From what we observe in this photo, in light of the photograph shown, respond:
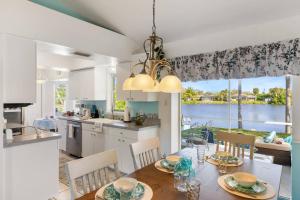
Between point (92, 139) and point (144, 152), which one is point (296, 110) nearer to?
point (144, 152)

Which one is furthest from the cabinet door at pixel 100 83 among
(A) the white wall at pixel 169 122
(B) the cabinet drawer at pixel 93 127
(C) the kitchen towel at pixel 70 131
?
(A) the white wall at pixel 169 122

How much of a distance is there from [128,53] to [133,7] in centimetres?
94

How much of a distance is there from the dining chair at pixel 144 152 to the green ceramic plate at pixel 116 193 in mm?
593

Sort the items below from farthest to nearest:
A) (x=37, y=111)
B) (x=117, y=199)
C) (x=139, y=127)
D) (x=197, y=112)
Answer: (x=37, y=111), (x=197, y=112), (x=139, y=127), (x=117, y=199)

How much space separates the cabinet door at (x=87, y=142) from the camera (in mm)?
3914

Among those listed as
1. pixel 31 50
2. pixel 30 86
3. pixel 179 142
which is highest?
pixel 31 50

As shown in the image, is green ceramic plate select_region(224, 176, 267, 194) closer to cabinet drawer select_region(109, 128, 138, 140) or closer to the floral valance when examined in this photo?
the floral valance

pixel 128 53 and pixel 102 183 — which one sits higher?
pixel 128 53

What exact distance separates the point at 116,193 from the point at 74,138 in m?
3.45

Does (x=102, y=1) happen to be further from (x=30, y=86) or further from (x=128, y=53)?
(x=30, y=86)

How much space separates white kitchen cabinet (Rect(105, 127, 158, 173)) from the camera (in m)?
3.18

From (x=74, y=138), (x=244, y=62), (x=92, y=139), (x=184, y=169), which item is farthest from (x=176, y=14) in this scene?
(x=74, y=138)

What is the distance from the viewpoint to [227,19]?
99.4 inches

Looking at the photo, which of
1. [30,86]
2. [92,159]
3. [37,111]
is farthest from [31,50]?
[37,111]
